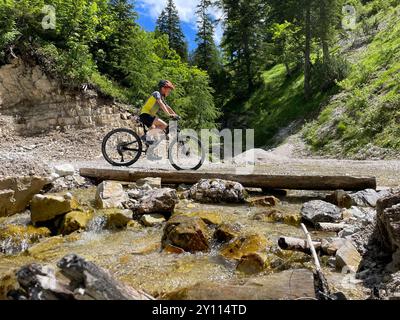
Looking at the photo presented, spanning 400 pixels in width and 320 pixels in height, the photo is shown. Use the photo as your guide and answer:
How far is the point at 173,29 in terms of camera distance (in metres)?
68.9

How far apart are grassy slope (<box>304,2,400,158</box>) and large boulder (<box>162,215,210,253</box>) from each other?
16.0 metres

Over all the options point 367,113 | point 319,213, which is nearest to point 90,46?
point 367,113

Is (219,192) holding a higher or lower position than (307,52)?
lower

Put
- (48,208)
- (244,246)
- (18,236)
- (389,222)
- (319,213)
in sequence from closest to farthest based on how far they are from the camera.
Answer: (389,222) < (244,246) < (18,236) < (319,213) < (48,208)

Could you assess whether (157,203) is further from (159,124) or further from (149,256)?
(159,124)

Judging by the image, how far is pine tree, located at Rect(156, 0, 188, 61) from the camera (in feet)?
220

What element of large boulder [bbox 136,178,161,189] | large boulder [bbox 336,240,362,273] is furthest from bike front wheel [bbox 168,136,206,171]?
large boulder [bbox 336,240,362,273]

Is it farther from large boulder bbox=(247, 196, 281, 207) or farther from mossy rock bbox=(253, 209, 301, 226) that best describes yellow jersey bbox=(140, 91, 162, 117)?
mossy rock bbox=(253, 209, 301, 226)

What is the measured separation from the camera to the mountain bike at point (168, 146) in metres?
12.5

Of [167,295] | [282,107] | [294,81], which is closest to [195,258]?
[167,295]

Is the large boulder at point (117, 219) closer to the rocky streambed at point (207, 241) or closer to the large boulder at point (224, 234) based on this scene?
the rocky streambed at point (207, 241)

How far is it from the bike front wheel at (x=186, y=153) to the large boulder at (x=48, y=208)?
4.66 metres

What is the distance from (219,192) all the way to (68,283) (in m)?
7.68
